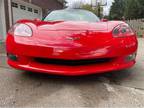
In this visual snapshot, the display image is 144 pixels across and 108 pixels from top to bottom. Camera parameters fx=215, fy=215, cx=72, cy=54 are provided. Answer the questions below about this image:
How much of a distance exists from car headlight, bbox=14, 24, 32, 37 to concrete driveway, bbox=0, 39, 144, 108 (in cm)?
58

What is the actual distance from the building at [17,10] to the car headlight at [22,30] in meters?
6.40

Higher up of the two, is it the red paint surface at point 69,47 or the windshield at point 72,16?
the windshield at point 72,16

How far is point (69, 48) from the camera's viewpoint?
7.96 ft

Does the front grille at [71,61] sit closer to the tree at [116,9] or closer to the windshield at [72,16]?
the windshield at [72,16]

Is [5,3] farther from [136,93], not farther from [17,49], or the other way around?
[136,93]

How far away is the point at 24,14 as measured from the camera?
1119 cm

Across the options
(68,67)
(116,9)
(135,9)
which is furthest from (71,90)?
(116,9)

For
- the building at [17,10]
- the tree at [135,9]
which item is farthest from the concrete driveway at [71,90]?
the tree at [135,9]

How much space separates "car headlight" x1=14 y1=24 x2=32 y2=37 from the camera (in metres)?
2.64

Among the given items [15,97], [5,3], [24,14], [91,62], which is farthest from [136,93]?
[24,14]

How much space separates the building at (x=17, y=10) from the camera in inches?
347

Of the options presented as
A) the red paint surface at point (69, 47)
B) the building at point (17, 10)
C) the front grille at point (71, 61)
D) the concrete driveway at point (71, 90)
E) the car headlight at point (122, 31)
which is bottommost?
the concrete driveway at point (71, 90)

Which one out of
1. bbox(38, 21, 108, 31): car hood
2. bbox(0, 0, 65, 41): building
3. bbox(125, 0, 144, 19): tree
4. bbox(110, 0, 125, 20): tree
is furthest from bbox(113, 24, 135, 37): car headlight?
bbox(110, 0, 125, 20): tree

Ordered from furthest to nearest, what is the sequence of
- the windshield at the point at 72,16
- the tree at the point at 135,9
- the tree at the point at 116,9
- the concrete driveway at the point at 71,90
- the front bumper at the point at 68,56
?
the tree at the point at 116,9
the tree at the point at 135,9
the windshield at the point at 72,16
the front bumper at the point at 68,56
the concrete driveway at the point at 71,90
